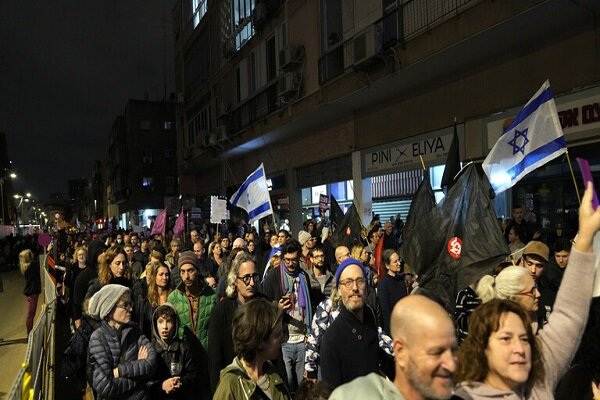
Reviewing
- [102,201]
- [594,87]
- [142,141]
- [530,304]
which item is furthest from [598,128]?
[102,201]

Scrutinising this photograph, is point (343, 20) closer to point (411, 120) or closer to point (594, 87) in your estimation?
point (411, 120)

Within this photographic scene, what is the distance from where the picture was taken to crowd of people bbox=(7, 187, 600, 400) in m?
1.76

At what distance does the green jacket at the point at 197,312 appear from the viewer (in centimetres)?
471

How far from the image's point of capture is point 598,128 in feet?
27.8

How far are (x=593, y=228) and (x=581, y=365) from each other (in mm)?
978

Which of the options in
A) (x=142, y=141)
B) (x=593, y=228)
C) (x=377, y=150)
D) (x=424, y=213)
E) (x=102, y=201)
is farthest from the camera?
(x=102, y=201)

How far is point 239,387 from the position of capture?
2.54 m

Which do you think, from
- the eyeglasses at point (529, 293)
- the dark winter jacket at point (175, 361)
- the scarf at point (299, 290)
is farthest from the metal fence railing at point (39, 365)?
the eyeglasses at point (529, 293)

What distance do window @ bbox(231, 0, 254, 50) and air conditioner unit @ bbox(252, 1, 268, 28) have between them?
1.21 metres

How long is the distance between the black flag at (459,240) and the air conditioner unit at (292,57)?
41.2 feet

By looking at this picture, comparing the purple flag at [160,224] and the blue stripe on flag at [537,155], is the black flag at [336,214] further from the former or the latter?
the purple flag at [160,224]

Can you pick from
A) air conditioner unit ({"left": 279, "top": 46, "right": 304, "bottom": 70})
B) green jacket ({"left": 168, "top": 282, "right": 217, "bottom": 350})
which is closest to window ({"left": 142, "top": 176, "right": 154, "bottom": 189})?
air conditioner unit ({"left": 279, "top": 46, "right": 304, "bottom": 70})

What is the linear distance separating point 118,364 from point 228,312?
3.22 feet

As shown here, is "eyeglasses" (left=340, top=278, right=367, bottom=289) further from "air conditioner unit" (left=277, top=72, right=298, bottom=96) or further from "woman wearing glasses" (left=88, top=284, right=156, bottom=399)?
"air conditioner unit" (left=277, top=72, right=298, bottom=96)
